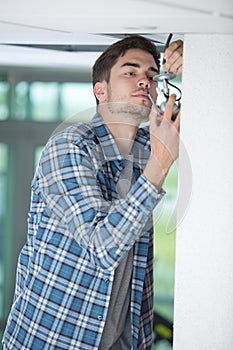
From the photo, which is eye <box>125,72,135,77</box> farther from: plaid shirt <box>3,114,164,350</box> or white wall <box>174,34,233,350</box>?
white wall <box>174,34,233,350</box>

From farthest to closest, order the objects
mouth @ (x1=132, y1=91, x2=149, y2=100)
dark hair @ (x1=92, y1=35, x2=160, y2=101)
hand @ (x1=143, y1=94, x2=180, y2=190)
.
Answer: dark hair @ (x1=92, y1=35, x2=160, y2=101)
mouth @ (x1=132, y1=91, x2=149, y2=100)
hand @ (x1=143, y1=94, x2=180, y2=190)

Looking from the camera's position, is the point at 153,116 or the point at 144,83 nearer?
the point at 153,116

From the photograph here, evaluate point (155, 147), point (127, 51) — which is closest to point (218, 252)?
point (155, 147)

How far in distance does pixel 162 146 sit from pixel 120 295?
0.44 metres

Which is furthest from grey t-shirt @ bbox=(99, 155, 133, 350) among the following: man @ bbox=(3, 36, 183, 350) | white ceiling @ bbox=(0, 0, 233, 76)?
white ceiling @ bbox=(0, 0, 233, 76)

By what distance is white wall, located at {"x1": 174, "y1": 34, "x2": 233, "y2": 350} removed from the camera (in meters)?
1.44

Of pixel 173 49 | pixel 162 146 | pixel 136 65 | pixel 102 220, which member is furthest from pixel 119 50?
pixel 102 220

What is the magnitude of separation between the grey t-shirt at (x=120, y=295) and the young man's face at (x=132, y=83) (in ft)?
0.46

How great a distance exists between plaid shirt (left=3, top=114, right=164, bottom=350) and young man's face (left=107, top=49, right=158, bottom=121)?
3.0 inches

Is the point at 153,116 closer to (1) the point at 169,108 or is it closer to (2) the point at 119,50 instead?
(1) the point at 169,108

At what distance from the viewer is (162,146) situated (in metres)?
1.56

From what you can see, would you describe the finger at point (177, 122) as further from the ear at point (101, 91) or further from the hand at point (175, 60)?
the ear at point (101, 91)

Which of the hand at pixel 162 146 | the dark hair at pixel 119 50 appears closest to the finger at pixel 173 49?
the hand at pixel 162 146

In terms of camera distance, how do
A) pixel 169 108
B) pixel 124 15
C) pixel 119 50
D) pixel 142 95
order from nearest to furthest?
pixel 124 15 < pixel 169 108 < pixel 142 95 < pixel 119 50
